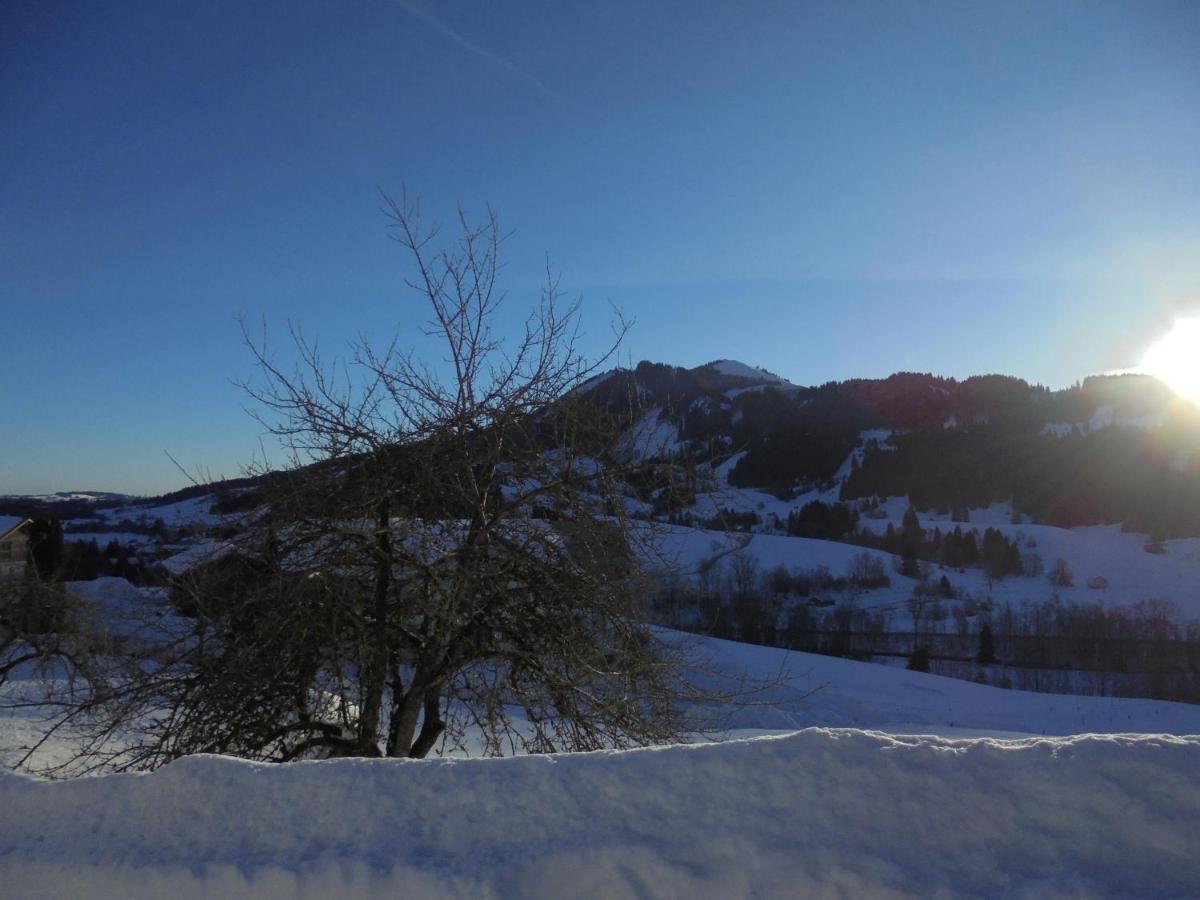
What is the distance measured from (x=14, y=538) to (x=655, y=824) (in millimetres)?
33195

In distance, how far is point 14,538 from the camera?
28391mm

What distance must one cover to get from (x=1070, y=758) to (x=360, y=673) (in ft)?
13.4

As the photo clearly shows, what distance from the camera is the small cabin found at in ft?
87.9

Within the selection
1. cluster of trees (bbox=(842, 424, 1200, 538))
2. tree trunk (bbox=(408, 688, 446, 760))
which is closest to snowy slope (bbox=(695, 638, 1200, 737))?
tree trunk (bbox=(408, 688, 446, 760))

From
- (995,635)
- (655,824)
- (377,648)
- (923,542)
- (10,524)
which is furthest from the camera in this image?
(923,542)

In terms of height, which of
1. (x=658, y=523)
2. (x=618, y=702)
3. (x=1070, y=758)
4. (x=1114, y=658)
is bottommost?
(x=1114, y=658)

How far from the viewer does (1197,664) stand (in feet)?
156

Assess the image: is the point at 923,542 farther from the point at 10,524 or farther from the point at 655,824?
the point at 655,824

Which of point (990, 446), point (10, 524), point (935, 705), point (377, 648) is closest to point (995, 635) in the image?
point (935, 705)

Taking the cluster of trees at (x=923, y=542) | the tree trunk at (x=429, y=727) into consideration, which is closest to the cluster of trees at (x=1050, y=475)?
the cluster of trees at (x=923, y=542)

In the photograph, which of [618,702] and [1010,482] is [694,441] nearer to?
[618,702]

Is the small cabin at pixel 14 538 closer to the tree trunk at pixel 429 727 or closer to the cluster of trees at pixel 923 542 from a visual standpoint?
the tree trunk at pixel 429 727

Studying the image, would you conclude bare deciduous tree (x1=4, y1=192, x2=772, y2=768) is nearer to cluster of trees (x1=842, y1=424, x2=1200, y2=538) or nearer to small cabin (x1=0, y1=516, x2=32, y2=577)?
small cabin (x1=0, y1=516, x2=32, y2=577)

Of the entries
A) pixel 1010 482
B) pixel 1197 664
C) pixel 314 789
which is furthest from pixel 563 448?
pixel 1010 482
